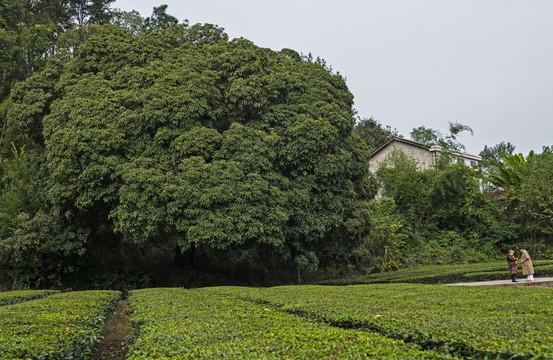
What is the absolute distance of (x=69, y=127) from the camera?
17.6 metres

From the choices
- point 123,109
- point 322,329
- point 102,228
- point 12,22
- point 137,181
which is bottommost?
point 322,329

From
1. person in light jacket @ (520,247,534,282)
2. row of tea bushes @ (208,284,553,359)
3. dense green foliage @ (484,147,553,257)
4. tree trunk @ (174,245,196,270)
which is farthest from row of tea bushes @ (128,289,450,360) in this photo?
dense green foliage @ (484,147,553,257)

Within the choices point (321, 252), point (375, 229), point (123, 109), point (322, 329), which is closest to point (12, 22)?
point (123, 109)

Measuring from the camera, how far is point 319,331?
5758 mm

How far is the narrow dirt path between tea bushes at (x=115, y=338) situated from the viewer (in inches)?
281

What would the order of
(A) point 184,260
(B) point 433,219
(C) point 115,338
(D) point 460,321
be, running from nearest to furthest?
(D) point 460,321
(C) point 115,338
(A) point 184,260
(B) point 433,219

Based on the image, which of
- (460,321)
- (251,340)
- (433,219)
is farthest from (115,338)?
(433,219)

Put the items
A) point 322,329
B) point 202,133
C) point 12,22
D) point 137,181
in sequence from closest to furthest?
point 322,329, point 137,181, point 202,133, point 12,22

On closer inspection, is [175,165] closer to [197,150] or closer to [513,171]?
[197,150]

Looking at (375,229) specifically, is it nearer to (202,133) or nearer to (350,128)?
(350,128)

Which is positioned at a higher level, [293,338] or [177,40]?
[177,40]

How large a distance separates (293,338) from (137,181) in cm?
1210

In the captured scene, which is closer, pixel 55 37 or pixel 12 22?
pixel 12 22

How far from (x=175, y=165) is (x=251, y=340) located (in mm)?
12575
